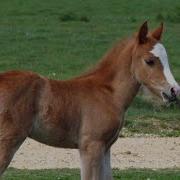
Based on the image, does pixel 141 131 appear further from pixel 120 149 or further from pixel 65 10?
pixel 65 10

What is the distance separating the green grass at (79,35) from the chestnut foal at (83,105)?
19.5 ft

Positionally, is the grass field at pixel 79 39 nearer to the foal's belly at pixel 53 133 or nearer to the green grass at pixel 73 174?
the green grass at pixel 73 174

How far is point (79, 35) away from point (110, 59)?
15.4 meters

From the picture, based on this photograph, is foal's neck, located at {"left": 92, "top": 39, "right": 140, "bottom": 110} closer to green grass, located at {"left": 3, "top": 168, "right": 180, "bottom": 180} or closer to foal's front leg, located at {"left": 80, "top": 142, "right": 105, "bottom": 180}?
foal's front leg, located at {"left": 80, "top": 142, "right": 105, "bottom": 180}

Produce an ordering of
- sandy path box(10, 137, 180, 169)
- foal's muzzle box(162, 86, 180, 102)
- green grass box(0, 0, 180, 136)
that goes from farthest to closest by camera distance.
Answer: green grass box(0, 0, 180, 136)
sandy path box(10, 137, 180, 169)
foal's muzzle box(162, 86, 180, 102)

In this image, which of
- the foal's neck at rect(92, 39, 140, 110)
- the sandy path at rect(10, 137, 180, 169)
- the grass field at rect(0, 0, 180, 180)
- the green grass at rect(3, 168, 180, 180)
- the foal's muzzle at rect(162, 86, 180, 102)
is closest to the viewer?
the foal's muzzle at rect(162, 86, 180, 102)

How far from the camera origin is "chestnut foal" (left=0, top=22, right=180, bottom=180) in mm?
7844

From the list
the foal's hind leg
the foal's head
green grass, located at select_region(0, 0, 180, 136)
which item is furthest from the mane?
green grass, located at select_region(0, 0, 180, 136)

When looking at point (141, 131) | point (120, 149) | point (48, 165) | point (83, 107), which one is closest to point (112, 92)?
point (83, 107)

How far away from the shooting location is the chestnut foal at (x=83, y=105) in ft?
25.7

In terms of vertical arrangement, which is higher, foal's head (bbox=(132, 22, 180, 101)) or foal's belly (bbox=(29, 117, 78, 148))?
foal's head (bbox=(132, 22, 180, 101))

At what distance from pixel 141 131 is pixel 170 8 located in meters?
16.7

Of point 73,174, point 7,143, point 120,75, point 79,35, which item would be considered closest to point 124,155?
point 73,174

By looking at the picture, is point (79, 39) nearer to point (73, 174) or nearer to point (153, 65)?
point (73, 174)
